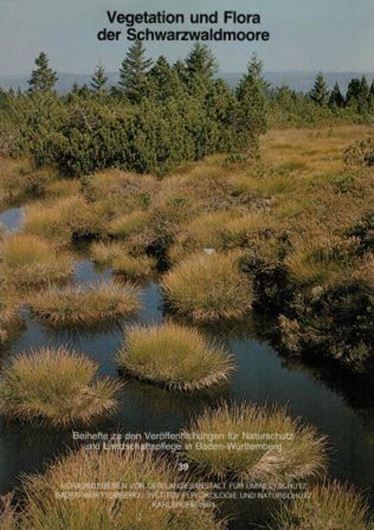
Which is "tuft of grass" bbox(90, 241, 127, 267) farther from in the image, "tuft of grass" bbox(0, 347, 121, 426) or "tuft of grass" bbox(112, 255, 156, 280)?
"tuft of grass" bbox(0, 347, 121, 426)

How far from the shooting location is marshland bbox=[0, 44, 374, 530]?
805 centimetres

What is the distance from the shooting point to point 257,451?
8422 millimetres

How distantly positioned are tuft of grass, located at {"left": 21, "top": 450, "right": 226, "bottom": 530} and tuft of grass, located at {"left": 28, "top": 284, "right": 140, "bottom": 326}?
5.84 meters

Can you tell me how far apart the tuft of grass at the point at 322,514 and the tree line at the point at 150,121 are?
20.4m

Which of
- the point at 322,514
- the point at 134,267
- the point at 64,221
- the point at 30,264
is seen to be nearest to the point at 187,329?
the point at 134,267

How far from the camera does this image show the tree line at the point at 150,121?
2747 cm

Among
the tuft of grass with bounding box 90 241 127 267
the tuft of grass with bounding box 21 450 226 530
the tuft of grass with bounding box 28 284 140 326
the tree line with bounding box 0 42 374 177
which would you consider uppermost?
the tree line with bounding box 0 42 374 177

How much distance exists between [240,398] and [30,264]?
7.61 meters

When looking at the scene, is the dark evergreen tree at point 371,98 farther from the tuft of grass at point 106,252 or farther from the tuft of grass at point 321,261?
the tuft of grass at point 321,261

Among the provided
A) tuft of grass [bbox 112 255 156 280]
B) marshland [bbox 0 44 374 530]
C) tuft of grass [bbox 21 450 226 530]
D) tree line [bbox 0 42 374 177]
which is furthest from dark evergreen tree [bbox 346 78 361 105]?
tuft of grass [bbox 21 450 226 530]

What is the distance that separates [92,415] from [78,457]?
1.75m

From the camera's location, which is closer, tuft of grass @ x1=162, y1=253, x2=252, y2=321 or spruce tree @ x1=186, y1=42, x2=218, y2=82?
tuft of grass @ x1=162, y1=253, x2=252, y2=321

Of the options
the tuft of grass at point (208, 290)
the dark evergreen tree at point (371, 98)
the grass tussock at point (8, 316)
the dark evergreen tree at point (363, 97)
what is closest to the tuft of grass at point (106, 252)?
the tuft of grass at point (208, 290)

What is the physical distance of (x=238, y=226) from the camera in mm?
17422
